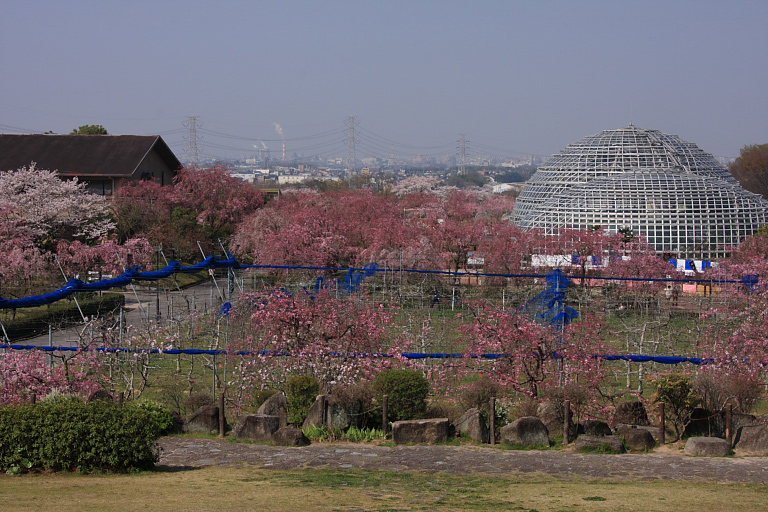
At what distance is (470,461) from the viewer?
13.7 meters

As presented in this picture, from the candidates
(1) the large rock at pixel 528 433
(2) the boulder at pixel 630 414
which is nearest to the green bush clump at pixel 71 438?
(1) the large rock at pixel 528 433

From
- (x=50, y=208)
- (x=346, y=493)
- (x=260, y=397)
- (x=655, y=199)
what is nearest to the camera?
(x=346, y=493)

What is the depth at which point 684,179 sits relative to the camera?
49062 millimetres

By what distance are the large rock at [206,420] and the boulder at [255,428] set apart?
577mm

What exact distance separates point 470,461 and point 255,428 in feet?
12.8

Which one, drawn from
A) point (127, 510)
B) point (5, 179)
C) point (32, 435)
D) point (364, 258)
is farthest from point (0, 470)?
point (5, 179)

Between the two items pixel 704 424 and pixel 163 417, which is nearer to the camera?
pixel 704 424

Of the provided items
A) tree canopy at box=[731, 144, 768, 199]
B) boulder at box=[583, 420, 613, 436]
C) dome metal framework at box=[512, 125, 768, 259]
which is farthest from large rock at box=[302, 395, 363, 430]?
tree canopy at box=[731, 144, 768, 199]

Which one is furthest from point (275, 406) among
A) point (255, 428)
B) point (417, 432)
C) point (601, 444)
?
point (601, 444)

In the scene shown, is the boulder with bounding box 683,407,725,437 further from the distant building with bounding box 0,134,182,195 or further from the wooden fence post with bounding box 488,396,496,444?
the distant building with bounding box 0,134,182,195

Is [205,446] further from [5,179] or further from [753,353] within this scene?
[5,179]

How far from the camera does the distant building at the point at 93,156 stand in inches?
2032

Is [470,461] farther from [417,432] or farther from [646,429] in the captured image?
[646,429]

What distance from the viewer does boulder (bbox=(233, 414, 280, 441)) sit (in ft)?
49.7
